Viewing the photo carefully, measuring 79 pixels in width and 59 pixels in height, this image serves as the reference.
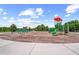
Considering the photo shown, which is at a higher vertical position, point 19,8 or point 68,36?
point 19,8

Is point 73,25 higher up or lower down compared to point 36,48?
higher up

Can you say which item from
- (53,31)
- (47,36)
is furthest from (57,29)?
(47,36)

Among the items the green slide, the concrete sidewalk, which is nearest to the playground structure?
the green slide

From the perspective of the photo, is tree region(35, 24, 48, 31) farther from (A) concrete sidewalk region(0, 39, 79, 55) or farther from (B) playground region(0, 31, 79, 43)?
(A) concrete sidewalk region(0, 39, 79, 55)

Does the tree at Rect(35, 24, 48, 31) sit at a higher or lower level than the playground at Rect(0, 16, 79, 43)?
higher

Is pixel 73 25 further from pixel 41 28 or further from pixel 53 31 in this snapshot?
pixel 41 28

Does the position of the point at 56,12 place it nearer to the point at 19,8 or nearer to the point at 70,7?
the point at 70,7

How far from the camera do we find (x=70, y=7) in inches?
216

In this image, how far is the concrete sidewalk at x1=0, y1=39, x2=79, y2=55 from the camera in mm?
5445

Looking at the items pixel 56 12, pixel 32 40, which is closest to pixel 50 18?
pixel 56 12

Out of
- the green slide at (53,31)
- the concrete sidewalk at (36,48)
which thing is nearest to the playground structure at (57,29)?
the green slide at (53,31)

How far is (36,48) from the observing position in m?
5.53

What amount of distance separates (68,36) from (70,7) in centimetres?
52

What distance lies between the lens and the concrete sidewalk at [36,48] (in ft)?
17.9
